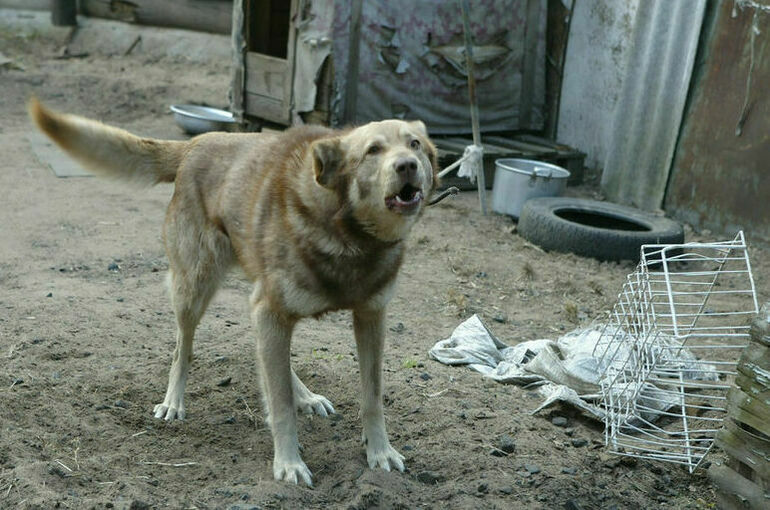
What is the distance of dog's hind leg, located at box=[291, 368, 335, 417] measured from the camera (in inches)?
162

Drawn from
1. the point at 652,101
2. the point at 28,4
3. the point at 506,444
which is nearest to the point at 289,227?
the point at 506,444

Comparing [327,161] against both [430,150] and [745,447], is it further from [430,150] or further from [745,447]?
[745,447]

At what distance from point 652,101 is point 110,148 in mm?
5593

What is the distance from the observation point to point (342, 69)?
8.28 m

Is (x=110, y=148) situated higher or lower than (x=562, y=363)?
higher

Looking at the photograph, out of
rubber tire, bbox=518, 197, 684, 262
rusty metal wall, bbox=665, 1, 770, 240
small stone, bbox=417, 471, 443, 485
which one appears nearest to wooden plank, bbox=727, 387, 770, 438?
small stone, bbox=417, 471, 443, 485

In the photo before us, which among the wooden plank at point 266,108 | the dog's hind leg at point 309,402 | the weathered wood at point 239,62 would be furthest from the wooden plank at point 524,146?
the dog's hind leg at point 309,402

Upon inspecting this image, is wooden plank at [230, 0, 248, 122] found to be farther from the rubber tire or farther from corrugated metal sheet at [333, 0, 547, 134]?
the rubber tire

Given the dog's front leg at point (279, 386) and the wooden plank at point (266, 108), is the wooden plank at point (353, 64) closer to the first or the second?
the wooden plank at point (266, 108)

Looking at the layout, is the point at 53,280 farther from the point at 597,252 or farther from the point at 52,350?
the point at 597,252

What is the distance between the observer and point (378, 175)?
324cm

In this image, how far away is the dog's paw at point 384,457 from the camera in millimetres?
3555

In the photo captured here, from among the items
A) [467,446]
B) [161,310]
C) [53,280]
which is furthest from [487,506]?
[53,280]

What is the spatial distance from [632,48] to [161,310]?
5366 mm
